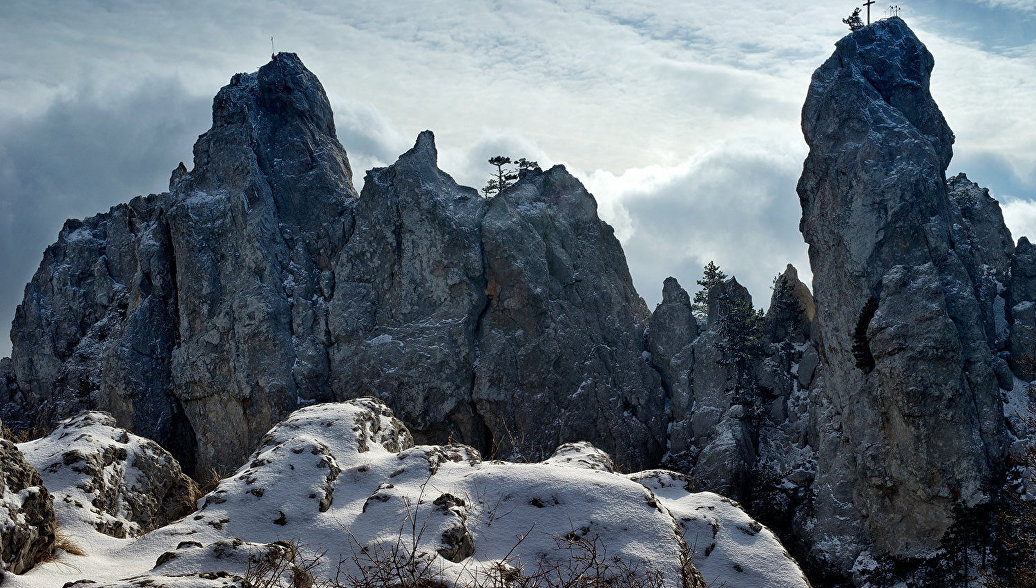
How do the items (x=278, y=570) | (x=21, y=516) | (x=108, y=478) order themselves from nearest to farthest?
(x=278, y=570)
(x=21, y=516)
(x=108, y=478)

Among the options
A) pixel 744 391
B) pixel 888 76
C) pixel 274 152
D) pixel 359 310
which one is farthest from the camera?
pixel 274 152

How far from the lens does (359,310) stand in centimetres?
4141

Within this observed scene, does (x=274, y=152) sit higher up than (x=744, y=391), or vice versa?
(x=274, y=152)

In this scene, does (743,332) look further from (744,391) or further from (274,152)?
(274,152)

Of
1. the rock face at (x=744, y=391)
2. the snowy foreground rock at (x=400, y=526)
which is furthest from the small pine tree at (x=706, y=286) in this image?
the snowy foreground rock at (x=400, y=526)

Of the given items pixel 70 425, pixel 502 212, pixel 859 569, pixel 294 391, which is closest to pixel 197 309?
pixel 294 391

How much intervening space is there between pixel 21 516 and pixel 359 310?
3308 cm

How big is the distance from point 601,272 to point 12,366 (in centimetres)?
3861

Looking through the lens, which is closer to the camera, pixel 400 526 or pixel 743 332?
pixel 400 526

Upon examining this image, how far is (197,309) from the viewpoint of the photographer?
1645 inches

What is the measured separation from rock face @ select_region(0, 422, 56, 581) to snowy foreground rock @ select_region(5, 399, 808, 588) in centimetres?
22

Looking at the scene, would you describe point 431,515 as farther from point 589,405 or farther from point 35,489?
point 589,405

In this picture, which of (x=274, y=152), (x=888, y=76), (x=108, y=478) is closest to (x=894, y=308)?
(x=888, y=76)

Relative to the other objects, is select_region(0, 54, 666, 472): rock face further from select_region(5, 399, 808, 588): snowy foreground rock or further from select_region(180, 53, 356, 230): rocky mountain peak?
select_region(5, 399, 808, 588): snowy foreground rock
